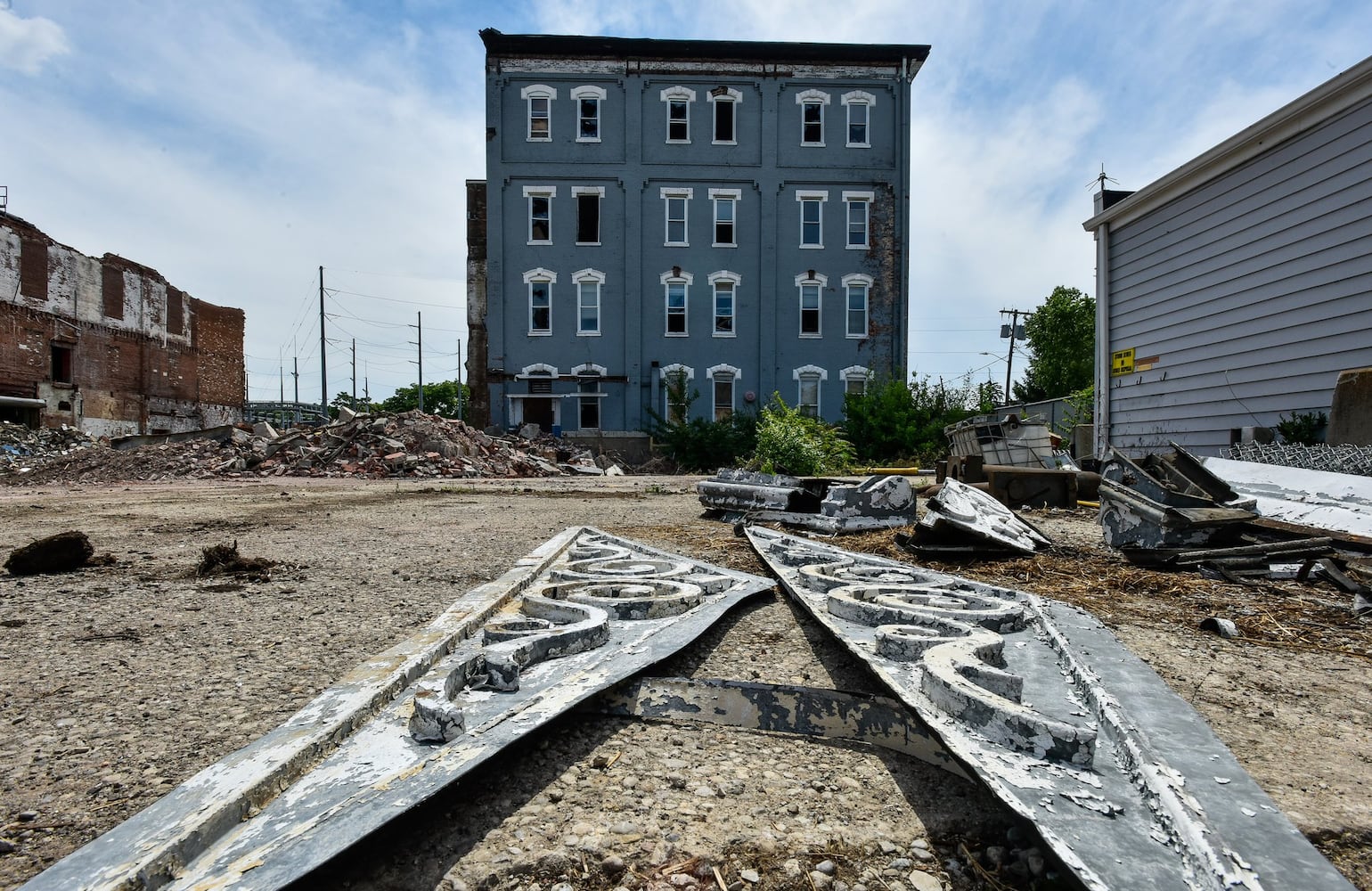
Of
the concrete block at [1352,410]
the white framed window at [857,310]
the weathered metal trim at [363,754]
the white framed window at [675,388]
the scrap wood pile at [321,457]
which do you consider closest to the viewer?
the weathered metal trim at [363,754]

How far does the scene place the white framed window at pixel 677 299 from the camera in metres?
23.5

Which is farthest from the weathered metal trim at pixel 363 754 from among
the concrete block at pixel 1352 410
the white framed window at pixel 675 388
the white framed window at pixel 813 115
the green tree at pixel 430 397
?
the green tree at pixel 430 397

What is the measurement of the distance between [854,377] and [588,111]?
12231mm

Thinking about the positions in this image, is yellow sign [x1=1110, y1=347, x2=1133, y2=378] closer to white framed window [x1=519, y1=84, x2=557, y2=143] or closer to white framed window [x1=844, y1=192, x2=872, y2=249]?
white framed window [x1=844, y1=192, x2=872, y2=249]

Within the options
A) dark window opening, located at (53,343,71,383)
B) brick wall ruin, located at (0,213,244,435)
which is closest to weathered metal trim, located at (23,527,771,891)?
brick wall ruin, located at (0,213,244,435)

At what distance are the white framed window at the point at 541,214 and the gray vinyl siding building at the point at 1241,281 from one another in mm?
16393

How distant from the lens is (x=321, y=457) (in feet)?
53.7

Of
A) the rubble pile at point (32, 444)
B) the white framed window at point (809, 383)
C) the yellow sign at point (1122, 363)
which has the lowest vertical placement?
the rubble pile at point (32, 444)

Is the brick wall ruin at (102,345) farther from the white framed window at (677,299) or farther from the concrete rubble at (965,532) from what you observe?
the concrete rubble at (965,532)

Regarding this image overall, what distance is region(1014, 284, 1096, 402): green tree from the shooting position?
35.8 metres

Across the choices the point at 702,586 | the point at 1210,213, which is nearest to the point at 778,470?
the point at 1210,213

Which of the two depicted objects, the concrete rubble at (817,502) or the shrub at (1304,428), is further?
the shrub at (1304,428)

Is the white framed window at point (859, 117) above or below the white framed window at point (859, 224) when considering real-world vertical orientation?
above

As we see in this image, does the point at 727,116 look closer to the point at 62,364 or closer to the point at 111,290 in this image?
the point at 111,290
